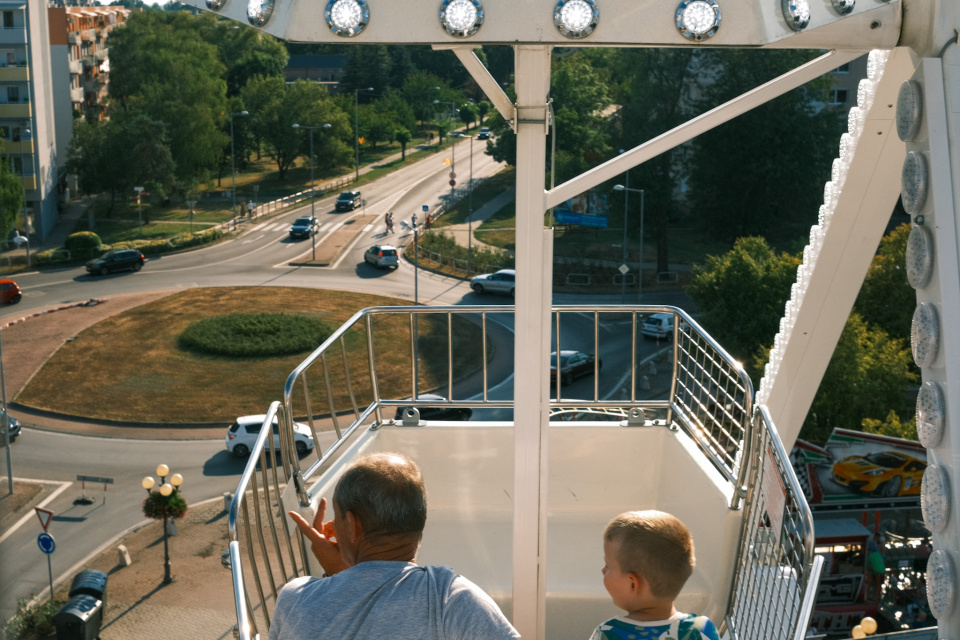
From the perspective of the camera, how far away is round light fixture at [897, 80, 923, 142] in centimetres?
298

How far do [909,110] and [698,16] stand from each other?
2.52ft

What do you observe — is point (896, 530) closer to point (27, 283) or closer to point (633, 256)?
point (633, 256)

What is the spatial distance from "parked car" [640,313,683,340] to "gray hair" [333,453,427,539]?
31.1 m

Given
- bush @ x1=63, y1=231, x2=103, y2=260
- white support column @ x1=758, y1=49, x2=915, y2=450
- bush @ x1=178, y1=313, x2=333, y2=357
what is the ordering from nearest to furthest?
white support column @ x1=758, y1=49, x2=915, y2=450 → bush @ x1=178, y1=313, x2=333, y2=357 → bush @ x1=63, y1=231, x2=103, y2=260

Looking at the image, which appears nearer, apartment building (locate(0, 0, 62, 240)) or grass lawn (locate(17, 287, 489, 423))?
grass lawn (locate(17, 287, 489, 423))

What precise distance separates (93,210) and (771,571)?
53.1 meters

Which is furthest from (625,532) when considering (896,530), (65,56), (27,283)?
(65,56)

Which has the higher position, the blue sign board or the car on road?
the blue sign board

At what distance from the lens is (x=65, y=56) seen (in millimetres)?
55125

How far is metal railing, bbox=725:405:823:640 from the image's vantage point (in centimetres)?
269

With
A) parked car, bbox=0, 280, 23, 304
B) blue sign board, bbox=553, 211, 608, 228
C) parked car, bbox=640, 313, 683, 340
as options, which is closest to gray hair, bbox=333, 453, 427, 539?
parked car, bbox=640, 313, 683, 340

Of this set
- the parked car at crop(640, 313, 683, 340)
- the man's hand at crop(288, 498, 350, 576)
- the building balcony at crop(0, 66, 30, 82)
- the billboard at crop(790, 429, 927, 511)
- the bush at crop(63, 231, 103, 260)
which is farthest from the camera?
the bush at crop(63, 231, 103, 260)

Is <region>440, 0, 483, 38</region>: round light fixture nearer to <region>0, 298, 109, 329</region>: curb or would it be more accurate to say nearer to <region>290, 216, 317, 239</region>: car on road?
<region>0, 298, 109, 329</region>: curb

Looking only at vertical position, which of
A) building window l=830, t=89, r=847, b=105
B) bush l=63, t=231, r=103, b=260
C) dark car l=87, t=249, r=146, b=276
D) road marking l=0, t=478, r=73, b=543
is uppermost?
building window l=830, t=89, r=847, b=105
